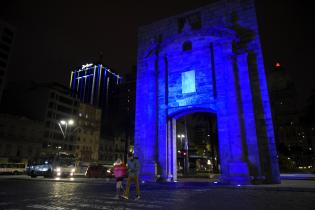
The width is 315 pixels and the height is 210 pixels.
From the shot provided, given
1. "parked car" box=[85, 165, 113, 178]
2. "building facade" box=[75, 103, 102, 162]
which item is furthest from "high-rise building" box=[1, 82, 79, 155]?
"parked car" box=[85, 165, 113, 178]

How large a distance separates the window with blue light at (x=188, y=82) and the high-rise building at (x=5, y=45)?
210ft

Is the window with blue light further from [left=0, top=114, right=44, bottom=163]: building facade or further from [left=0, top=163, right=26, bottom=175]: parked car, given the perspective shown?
[left=0, top=114, right=44, bottom=163]: building facade

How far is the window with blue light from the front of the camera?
22.1 meters

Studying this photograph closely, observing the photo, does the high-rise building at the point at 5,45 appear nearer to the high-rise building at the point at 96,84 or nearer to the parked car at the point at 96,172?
the parked car at the point at 96,172

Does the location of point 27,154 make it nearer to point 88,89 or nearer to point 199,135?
point 199,135

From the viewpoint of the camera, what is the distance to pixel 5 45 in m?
72.1

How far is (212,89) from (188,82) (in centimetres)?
243

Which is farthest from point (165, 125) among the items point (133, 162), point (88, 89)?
point (88, 89)

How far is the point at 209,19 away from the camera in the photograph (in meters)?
23.4

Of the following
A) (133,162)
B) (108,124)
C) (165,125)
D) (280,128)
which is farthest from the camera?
(108,124)

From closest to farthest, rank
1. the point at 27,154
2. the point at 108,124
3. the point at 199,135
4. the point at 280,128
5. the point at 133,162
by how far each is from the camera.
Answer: the point at 133,162 < the point at 27,154 < the point at 199,135 < the point at 280,128 < the point at 108,124

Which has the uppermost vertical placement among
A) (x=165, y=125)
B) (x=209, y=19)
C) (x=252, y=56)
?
(x=209, y=19)

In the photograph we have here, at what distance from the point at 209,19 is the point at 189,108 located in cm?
883

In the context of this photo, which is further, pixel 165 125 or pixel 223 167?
pixel 165 125
